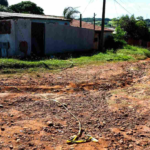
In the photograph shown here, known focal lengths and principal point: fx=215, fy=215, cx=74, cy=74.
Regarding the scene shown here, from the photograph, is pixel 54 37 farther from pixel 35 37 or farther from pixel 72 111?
pixel 72 111

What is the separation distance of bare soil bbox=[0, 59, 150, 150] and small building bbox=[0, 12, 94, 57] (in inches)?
135

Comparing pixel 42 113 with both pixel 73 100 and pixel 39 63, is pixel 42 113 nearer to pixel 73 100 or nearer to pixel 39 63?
pixel 73 100

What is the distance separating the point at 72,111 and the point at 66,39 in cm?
924

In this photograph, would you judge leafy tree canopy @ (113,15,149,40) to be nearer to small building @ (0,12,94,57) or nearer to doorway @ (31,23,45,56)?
small building @ (0,12,94,57)

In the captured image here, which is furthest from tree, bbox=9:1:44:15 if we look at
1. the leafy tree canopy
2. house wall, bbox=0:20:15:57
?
house wall, bbox=0:20:15:57

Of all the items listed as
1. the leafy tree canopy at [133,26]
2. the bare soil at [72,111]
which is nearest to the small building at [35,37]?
the bare soil at [72,111]

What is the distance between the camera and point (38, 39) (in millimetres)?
11719

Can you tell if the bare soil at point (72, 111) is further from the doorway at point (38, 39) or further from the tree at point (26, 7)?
the tree at point (26, 7)

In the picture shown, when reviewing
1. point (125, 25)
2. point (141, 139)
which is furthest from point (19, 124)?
point (125, 25)

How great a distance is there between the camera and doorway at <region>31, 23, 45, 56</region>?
11.3m

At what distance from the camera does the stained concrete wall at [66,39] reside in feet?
40.2

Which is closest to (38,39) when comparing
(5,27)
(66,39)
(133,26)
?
(5,27)

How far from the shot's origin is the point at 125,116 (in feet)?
15.4

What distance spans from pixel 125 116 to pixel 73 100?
143 cm
